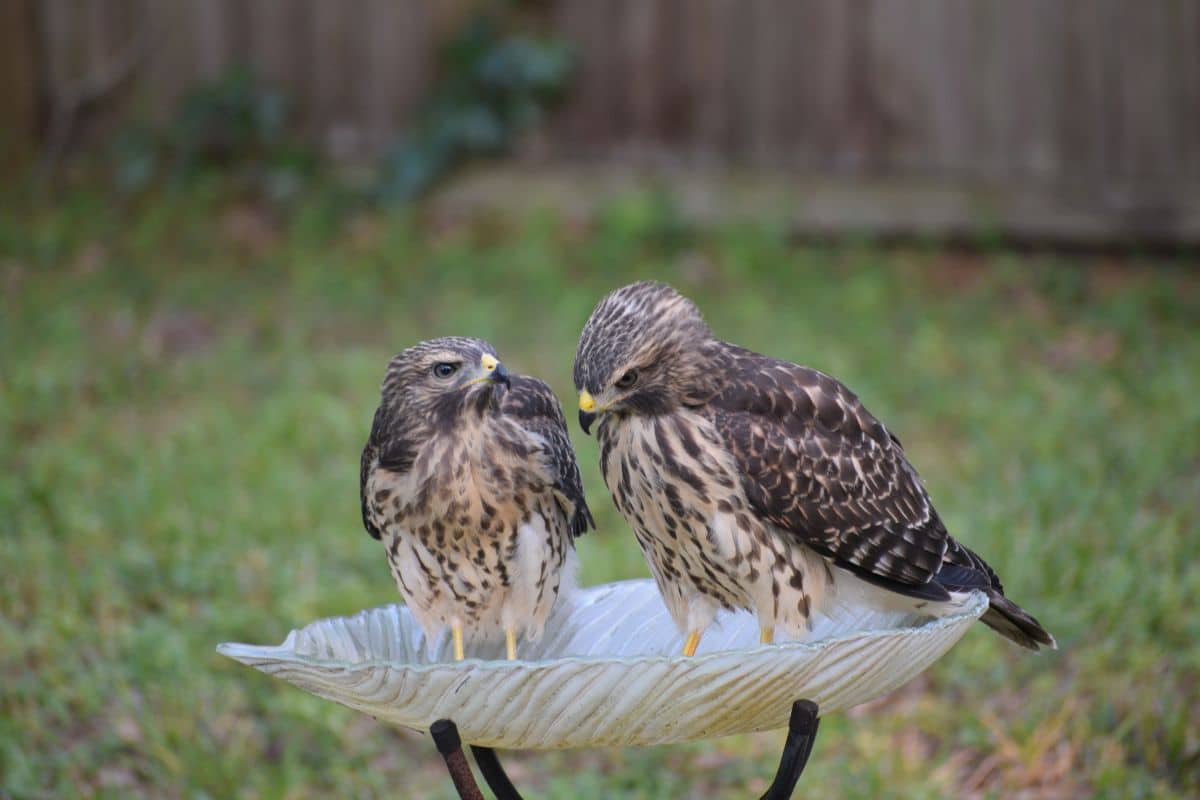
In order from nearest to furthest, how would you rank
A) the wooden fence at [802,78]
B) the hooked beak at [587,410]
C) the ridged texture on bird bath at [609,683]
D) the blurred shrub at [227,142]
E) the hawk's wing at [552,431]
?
the ridged texture on bird bath at [609,683]
the hooked beak at [587,410]
the hawk's wing at [552,431]
the wooden fence at [802,78]
the blurred shrub at [227,142]

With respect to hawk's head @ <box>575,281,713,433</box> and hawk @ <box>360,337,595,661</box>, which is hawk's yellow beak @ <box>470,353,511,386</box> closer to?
hawk @ <box>360,337,595,661</box>

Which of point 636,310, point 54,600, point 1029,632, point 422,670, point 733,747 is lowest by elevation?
point 733,747

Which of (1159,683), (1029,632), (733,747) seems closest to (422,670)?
(1029,632)

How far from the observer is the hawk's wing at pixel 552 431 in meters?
2.98

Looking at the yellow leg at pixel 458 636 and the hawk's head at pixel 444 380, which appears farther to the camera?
the yellow leg at pixel 458 636

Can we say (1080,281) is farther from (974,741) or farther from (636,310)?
(636,310)

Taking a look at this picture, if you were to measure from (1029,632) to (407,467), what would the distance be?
1402 millimetres

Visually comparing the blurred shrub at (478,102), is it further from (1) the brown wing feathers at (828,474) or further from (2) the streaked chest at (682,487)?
(2) the streaked chest at (682,487)

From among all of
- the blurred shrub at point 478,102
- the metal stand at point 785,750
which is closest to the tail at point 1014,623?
the metal stand at point 785,750

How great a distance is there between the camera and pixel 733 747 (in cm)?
464

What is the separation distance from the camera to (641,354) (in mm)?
2750

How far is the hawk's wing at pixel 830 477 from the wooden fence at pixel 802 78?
18.9 ft

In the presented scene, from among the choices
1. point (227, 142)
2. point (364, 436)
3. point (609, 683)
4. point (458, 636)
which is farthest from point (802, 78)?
point (609, 683)

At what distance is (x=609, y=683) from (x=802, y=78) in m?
6.79
